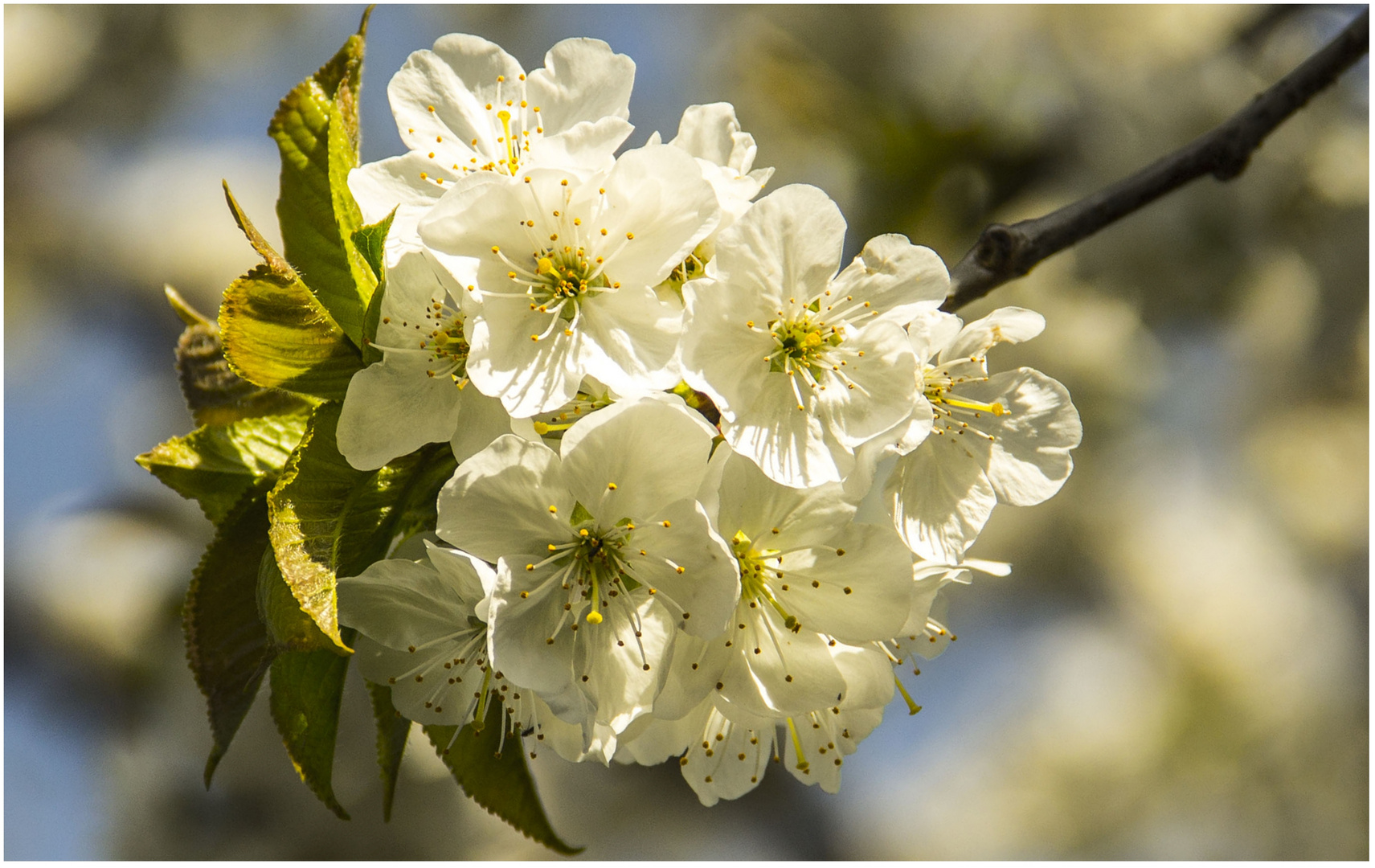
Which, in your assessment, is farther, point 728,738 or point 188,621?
point 728,738

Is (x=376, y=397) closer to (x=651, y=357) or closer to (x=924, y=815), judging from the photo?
(x=651, y=357)

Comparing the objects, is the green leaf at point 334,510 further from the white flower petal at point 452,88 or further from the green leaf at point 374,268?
the white flower petal at point 452,88

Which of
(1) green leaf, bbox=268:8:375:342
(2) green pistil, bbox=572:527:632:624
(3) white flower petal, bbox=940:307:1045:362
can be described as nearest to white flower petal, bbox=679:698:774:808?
(2) green pistil, bbox=572:527:632:624

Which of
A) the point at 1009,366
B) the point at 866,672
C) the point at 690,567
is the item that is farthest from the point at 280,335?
the point at 1009,366

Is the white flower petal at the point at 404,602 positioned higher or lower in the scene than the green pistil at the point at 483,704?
higher

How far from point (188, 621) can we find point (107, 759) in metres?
3.43

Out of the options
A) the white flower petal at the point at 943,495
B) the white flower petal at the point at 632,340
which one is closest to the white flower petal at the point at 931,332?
the white flower petal at the point at 943,495

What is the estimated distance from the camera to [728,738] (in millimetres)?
983

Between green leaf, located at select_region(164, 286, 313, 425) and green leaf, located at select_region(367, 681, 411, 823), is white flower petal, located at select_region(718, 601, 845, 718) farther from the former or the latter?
green leaf, located at select_region(164, 286, 313, 425)

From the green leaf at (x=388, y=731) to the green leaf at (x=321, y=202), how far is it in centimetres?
38

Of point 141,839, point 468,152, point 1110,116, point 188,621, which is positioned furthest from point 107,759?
point 1110,116

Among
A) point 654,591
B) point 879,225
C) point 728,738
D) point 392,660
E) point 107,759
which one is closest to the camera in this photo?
point 654,591

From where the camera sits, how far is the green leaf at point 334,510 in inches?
27.7

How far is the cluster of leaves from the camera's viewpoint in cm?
74
